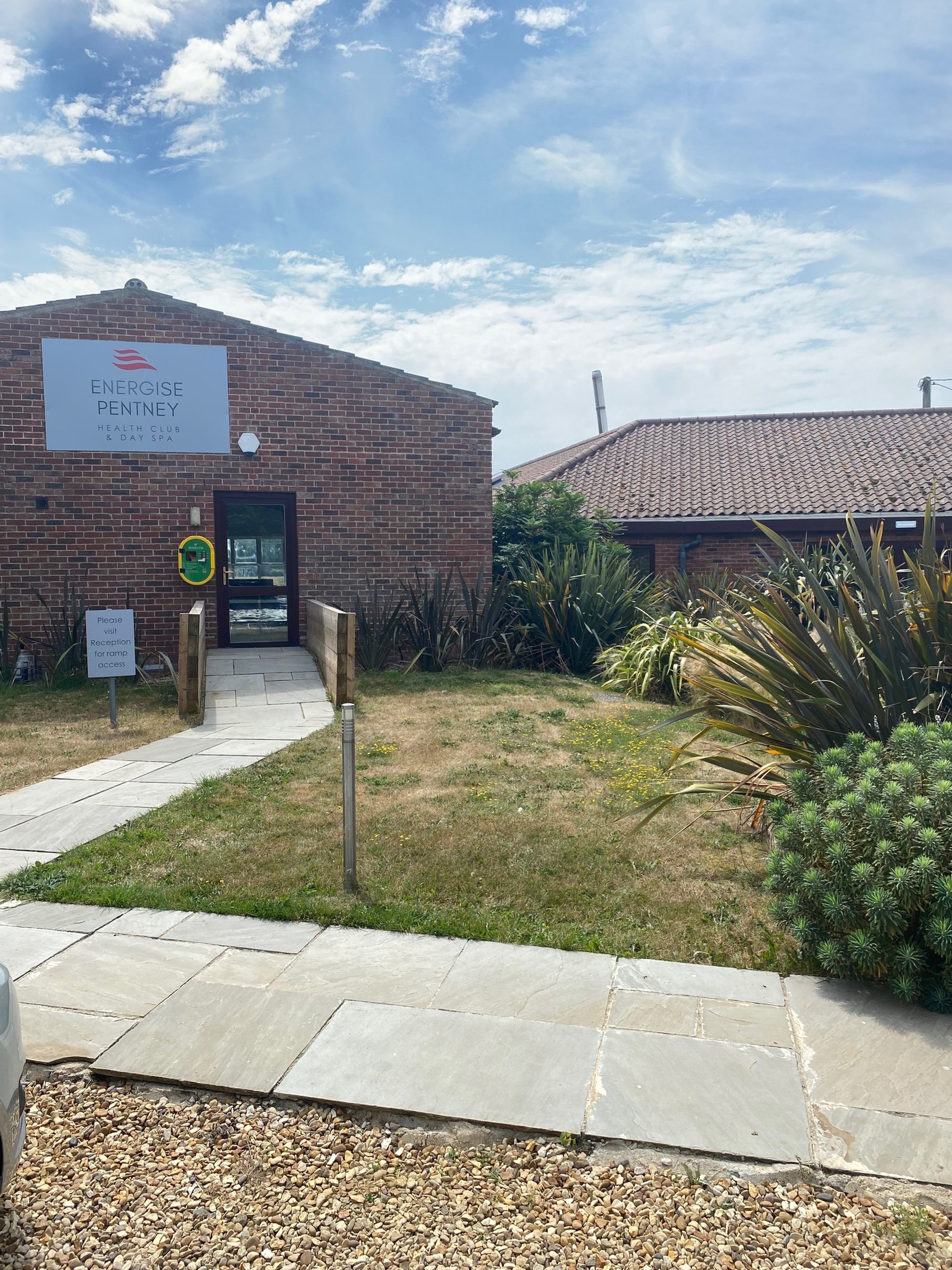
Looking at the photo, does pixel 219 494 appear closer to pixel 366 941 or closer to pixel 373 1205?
pixel 366 941

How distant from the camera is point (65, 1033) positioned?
3.30 meters

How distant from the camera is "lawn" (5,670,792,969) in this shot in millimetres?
4246

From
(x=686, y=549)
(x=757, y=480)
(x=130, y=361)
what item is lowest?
(x=686, y=549)

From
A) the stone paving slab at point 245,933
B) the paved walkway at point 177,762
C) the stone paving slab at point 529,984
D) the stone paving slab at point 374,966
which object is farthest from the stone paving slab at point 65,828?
the stone paving slab at point 529,984

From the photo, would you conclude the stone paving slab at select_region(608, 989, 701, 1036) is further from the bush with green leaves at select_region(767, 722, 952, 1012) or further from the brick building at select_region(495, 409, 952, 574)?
the brick building at select_region(495, 409, 952, 574)

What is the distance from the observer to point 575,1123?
2783 mm

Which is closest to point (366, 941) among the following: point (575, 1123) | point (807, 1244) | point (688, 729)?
point (575, 1123)

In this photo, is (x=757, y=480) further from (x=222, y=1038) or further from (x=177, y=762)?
(x=222, y=1038)

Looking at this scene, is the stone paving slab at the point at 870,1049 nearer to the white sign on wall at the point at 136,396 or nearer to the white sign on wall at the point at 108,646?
the white sign on wall at the point at 108,646

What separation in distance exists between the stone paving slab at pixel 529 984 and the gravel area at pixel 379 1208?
2.25 feet

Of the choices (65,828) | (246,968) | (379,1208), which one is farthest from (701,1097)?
(65,828)

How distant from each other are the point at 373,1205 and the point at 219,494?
1099cm

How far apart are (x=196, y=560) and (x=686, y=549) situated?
1005 cm

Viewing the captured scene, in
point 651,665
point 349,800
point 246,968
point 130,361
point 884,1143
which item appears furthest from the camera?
point 130,361
